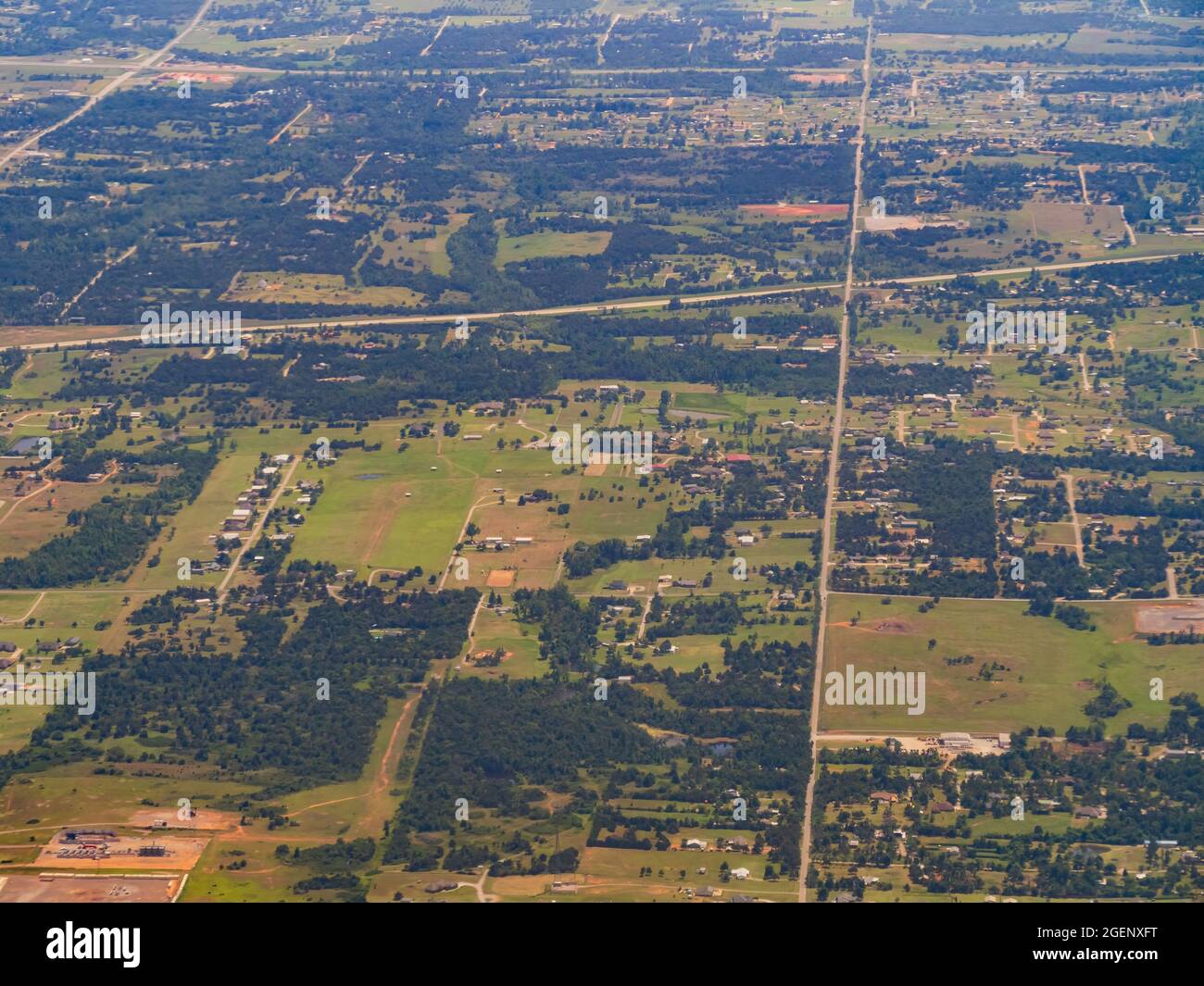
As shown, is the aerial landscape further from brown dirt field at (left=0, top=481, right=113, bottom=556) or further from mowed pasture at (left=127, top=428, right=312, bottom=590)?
brown dirt field at (left=0, top=481, right=113, bottom=556)

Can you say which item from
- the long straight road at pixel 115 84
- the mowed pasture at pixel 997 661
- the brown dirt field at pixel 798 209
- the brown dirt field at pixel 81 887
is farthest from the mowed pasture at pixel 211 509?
the long straight road at pixel 115 84

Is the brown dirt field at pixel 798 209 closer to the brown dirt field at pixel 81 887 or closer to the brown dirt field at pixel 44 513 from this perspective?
the brown dirt field at pixel 44 513

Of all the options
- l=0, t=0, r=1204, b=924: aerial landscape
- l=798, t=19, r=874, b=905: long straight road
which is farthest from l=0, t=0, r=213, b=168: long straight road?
l=798, t=19, r=874, b=905: long straight road

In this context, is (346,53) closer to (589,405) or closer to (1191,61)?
(1191,61)

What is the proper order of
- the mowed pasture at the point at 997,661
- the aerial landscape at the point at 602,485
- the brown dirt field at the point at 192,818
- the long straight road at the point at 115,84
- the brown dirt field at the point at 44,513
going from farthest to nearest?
the long straight road at the point at 115,84
the brown dirt field at the point at 44,513
the mowed pasture at the point at 997,661
the aerial landscape at the point at 602,485
the brown dirt field at the point at 192,818

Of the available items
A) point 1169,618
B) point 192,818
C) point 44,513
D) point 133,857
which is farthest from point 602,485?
point 133,857

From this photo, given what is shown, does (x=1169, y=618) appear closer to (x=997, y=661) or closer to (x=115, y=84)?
(x=997, y=661)
